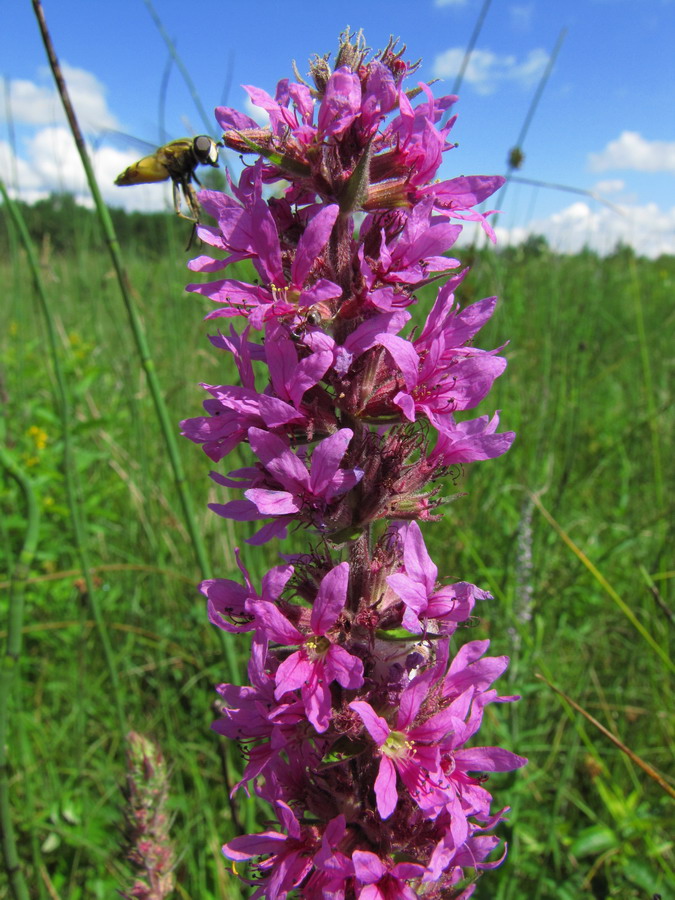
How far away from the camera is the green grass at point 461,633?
227 cm

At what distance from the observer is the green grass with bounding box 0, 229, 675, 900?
7.44ft

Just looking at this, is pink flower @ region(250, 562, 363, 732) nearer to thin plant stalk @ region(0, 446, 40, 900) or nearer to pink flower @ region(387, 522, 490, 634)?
pink flower @ region(387, 522, 490, 634)

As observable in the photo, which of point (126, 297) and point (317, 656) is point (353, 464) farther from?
point (126, 297)

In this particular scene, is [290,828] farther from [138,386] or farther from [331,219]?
[138,386]

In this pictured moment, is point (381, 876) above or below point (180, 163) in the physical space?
below

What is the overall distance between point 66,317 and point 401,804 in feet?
22.2

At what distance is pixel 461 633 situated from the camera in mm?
2715

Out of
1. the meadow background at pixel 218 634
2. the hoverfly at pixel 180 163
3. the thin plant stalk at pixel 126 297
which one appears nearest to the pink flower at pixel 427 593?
the meadow background at pixel 218 634

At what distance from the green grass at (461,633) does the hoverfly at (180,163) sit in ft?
4.05

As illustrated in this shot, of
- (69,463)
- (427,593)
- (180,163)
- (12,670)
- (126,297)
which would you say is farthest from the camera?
(69,463)

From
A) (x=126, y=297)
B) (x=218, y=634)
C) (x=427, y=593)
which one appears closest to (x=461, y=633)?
(x=218, y=634)

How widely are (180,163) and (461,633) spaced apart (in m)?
2.13

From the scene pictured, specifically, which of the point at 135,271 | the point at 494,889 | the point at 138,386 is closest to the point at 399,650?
the point at 494,889

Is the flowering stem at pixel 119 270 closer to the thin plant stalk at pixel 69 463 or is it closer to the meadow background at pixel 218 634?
the meadow background at pixel 218 634
